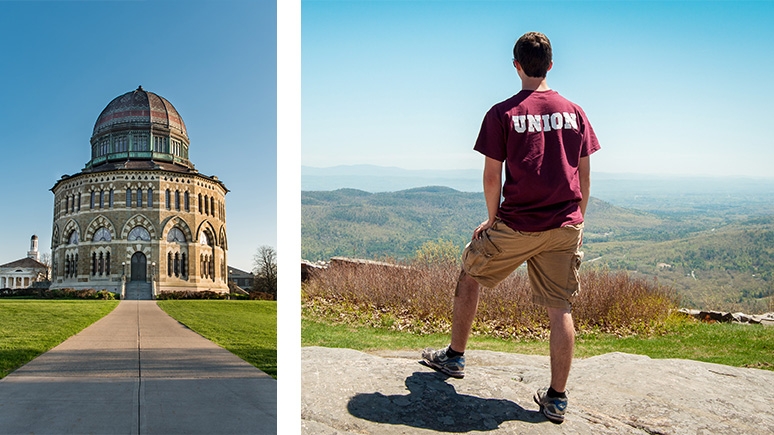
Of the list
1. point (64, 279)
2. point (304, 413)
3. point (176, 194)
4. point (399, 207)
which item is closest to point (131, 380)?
point (304, 413)

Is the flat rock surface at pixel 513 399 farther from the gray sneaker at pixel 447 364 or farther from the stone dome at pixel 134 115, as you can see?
the stone dome at pixel 134 115

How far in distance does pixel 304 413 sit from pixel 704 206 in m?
15.9

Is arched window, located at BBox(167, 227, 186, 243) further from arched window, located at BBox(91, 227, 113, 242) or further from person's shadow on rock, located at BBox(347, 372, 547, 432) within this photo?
person's shadow on rock, located at BBox(347, 372, 547, 432)

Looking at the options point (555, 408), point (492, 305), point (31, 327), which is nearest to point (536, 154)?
point (555, 408)

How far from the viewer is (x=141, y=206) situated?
96.3 feet

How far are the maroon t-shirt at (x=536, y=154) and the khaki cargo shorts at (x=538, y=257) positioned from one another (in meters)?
0.05

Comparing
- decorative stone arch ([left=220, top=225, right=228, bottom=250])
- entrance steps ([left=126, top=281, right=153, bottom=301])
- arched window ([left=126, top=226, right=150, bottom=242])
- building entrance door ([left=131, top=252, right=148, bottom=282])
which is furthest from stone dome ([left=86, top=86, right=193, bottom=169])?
entrance steps ([left=126, top=281, right=153, bottom=301])

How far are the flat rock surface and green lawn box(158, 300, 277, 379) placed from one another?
15.0 feet

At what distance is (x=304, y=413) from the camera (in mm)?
2527

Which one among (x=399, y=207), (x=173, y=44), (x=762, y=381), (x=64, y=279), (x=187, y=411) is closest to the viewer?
(x=762, y=381)

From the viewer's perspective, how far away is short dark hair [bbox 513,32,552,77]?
2361mm

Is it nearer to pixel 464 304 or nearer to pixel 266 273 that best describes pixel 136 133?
pixel 266 273

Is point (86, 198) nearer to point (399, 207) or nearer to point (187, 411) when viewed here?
point (399, 207)

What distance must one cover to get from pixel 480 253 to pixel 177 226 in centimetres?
2877
